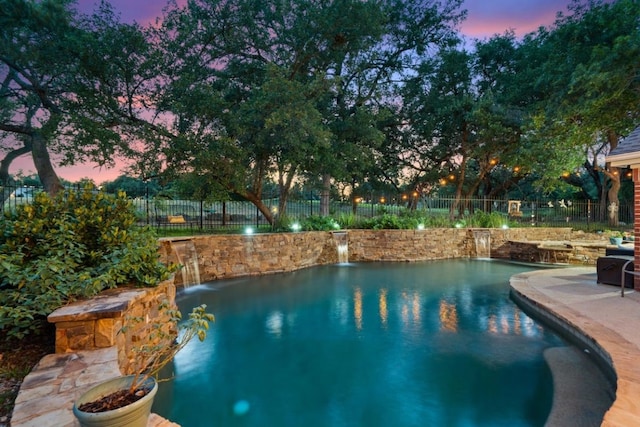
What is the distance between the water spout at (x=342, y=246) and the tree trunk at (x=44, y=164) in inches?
346

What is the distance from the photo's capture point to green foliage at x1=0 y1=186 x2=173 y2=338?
309cm

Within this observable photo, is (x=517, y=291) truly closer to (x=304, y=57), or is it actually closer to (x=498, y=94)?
(x=304, y=57)

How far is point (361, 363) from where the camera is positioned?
14.0ft

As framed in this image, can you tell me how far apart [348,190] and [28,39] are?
16.3 meters

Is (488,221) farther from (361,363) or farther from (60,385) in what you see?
(60,385)

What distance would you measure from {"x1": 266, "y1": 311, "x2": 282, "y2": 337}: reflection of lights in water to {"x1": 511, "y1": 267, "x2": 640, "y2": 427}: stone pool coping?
4067 mm

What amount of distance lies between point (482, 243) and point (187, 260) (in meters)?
11.3

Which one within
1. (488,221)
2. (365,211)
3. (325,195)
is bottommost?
(488,221)

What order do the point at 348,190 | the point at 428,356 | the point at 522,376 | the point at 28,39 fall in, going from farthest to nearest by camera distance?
the point at 348,190, the point at 28,39, the point at 428,356, the point at 522,376

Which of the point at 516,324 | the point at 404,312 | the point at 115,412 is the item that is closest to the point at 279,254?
the point at 404,312

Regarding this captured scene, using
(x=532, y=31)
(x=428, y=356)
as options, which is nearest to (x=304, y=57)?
(x=428, y=356)

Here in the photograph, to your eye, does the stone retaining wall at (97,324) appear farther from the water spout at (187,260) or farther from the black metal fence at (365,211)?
the black metal fence at (365,211)

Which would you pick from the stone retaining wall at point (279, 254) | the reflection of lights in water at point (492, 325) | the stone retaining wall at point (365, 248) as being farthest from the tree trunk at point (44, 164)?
the reflection of lights in water at point (492, 325)

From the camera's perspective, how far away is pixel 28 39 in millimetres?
9234
